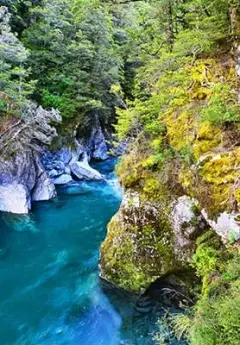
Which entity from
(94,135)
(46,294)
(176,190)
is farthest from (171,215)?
(94,135)

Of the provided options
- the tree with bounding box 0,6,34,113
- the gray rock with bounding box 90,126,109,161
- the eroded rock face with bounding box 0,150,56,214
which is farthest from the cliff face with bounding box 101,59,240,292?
the gray rock with bounding box 90,126,109,161

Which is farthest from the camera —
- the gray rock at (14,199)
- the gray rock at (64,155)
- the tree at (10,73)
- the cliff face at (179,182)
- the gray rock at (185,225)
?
the gray rock at (64,155)

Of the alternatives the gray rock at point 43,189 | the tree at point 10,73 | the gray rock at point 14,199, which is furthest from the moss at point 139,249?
the tree at point 10,73

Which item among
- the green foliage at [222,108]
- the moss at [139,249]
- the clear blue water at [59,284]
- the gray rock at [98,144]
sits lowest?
the clear blue water at [59,284]

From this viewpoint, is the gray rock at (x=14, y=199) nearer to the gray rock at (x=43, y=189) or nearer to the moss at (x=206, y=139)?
the gray rock at (x=43, y=189)

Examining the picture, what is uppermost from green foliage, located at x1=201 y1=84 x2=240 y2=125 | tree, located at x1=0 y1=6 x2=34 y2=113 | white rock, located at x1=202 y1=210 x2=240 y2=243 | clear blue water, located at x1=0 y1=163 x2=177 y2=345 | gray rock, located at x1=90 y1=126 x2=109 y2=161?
tree, located at x1=0 y1=6 x2=34 y2=113

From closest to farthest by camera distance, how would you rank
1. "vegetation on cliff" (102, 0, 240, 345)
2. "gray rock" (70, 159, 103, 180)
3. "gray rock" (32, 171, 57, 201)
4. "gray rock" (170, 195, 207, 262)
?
"vegetation on cliff" (102, 0, 240, 345) < "gray rock" (170, 195, 207, 262) < "gray rock" (32, 171, 57, 201) < "gray rock" (70, 159, 103, 180)

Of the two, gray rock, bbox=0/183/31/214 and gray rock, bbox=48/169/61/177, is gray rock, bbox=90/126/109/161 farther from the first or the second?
gray rock, bbox=0/183/31/214

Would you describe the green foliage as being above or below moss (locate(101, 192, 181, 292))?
above
